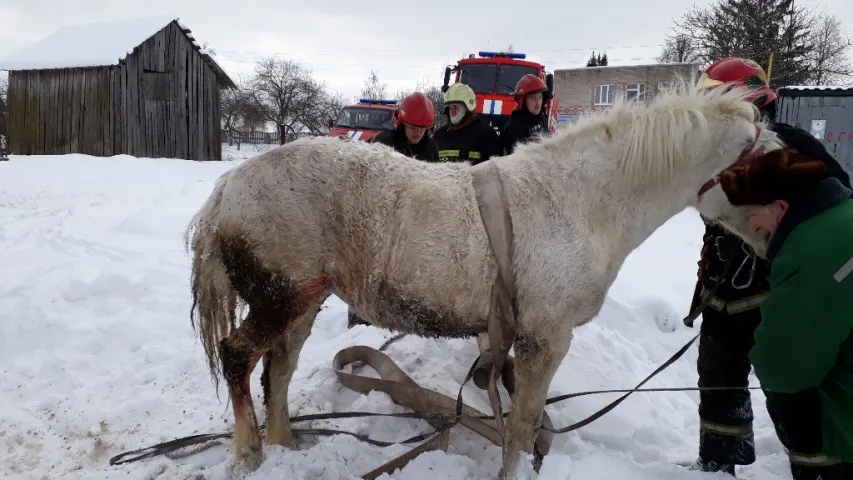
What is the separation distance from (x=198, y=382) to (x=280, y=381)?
102 cm

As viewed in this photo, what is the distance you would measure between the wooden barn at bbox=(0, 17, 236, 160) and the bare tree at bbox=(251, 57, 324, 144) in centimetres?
1335

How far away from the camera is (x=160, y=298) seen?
457 cm

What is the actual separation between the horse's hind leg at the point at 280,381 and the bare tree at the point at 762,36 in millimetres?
21707

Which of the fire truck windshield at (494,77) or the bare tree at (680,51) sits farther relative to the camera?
the bare tree at (680,51)

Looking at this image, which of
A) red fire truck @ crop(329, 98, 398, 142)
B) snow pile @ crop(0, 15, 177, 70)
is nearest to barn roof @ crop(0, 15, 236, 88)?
snow pile @ crop(0, 15, 177, 70)

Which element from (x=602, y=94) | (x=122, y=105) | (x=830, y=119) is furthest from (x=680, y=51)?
(x=122, y=105)

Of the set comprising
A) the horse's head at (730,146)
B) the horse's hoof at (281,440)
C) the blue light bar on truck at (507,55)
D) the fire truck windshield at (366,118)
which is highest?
the blue light bar on truck at (507,55)

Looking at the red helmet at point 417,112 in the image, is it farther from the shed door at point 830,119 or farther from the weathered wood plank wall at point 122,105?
the weathered wood plank wall at point 122,105

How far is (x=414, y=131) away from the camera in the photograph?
4148 mm

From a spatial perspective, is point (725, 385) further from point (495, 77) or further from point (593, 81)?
point (593, 81)

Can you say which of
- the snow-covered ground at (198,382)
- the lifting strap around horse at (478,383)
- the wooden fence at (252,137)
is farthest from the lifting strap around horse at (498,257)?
the wooden fence at (252,137)

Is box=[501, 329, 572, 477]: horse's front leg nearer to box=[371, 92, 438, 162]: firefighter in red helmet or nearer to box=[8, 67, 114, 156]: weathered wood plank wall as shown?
box=[371, 92, 438, 162]: firefighter in red helmet

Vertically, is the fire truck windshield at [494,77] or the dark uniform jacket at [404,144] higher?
the fire truck windshield at [494,77]

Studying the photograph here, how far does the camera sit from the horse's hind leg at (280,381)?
8.94 ft
